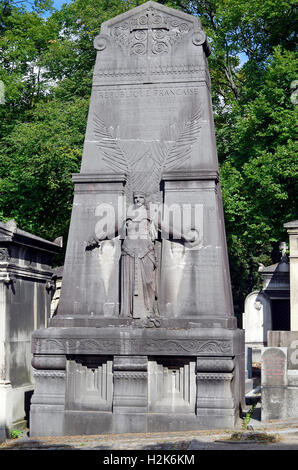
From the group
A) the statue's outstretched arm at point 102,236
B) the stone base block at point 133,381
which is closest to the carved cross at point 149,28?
the statue's outstretched arm at point 102,236

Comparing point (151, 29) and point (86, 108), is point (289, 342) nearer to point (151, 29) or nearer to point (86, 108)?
point (151, 29)

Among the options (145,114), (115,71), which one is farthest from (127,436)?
(115,71)

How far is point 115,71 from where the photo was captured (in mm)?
13883

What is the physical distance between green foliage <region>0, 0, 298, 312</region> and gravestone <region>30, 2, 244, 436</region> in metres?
11.2

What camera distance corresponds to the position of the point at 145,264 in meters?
12.6

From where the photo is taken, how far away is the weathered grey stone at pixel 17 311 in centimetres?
1360

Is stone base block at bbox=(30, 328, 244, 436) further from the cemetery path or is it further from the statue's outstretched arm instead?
the statue's outstretched arm

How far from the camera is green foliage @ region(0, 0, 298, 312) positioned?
2516 cm

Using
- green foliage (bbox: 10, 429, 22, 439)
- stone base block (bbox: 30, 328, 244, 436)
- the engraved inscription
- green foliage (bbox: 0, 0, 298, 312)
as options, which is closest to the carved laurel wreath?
the engraved inscription

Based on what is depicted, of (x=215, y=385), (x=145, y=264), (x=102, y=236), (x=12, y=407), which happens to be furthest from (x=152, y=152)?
(x=12, y=407)

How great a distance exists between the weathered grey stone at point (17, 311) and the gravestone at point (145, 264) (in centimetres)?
131

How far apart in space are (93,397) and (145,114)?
5.30 metres

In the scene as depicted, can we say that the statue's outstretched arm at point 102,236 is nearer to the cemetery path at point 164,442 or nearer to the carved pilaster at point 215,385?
the carved pilaster at point 215,385
